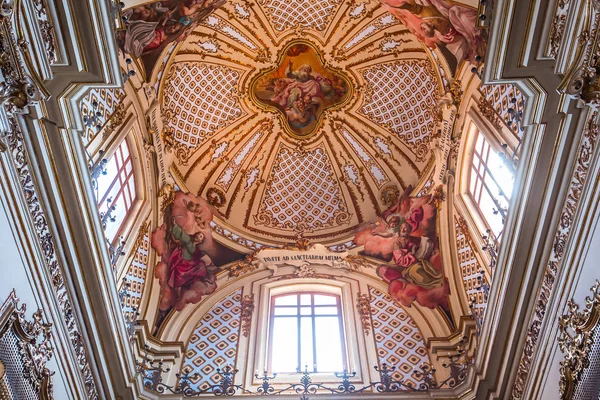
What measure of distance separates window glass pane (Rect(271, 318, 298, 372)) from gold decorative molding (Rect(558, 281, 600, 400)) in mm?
5082

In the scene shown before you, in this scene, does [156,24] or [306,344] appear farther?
[306,344]

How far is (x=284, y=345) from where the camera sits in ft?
37.8

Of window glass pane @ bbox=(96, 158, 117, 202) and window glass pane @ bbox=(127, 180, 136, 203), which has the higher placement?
window glass pane @ bbox=(127, 180, 136, 203)

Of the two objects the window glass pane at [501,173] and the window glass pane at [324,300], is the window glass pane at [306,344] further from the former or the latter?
the window glass pane at [501,173]

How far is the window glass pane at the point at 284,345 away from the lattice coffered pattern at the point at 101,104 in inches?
213

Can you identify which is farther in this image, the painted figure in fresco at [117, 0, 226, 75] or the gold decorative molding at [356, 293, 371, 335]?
the gold decorative molding at [356, 293, 371, 335]

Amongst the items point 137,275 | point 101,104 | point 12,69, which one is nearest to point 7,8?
point 12,69

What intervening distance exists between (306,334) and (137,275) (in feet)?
11.7

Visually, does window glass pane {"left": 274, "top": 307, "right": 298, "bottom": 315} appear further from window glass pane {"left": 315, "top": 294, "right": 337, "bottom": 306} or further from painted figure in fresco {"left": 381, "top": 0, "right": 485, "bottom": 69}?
painted figure in fresco {"left": 381, "top": 0, "right": 485, "bottom": 69}

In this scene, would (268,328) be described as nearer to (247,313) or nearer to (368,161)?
(247,313)

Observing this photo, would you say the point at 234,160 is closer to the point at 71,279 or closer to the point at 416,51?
the point at 416,51

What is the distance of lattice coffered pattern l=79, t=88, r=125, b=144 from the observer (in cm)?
864

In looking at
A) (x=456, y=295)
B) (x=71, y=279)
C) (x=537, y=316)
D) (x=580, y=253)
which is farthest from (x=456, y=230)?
(x=71, y=279)

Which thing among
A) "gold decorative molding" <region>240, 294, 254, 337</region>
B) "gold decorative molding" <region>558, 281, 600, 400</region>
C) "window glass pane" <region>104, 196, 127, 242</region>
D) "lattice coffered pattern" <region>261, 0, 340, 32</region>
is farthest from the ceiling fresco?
"gold decorative molding" <region>558, 281, 600, 400</region>
